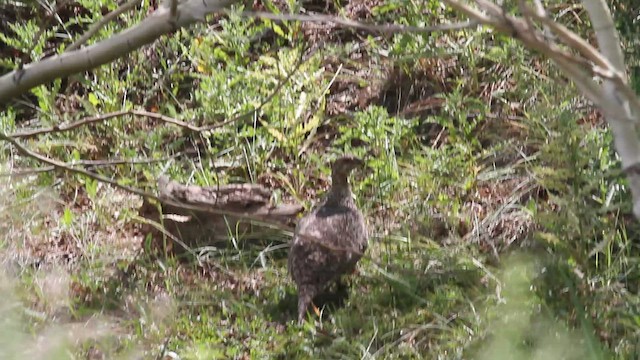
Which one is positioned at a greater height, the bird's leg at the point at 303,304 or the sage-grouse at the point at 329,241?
the sage-grouse at the point at 329,241

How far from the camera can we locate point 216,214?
5203mm

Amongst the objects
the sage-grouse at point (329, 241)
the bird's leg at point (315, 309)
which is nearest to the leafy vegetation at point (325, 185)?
the bird's leg at point (315, 309)

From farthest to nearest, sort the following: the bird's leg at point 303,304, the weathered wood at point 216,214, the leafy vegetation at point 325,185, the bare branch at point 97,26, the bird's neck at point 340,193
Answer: the weathered wood at point 216,214 < the bird's neck at point 340,193 < the bird's leg at point 303,304 < the leafy vegetation at point 325,185 < the bare branch at point 97,26

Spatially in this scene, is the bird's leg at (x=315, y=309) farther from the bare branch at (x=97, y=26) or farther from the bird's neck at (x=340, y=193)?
the bare branch at (x=97, y=26)

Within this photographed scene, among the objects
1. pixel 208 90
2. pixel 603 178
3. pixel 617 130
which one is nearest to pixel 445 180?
pixel 603 178

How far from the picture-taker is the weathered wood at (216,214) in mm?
5211

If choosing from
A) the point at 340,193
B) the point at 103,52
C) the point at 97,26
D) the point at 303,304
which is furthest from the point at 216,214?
the point at 97,26

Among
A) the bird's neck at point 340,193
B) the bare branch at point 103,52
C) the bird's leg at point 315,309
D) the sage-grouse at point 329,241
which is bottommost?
the bird's leg at point 315,309

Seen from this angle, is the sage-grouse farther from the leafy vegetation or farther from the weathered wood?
the weathered wood

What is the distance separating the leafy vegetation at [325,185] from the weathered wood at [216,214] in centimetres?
9

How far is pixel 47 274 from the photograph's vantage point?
16.5 ft

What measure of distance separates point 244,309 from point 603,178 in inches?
65.3

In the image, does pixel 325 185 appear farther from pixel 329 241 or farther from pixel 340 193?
pixel 329 241

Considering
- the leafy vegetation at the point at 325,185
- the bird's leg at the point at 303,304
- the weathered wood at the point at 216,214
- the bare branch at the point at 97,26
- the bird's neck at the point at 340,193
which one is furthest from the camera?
the weathered wood at the point at 216,214
